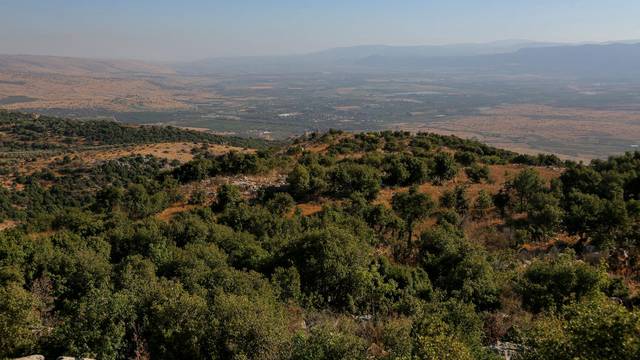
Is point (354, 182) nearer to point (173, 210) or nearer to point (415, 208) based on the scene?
point (415, 208)

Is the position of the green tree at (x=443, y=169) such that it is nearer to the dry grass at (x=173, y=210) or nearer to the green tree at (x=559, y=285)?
the dry grass at (x=173, y=210)

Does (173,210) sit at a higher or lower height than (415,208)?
lower

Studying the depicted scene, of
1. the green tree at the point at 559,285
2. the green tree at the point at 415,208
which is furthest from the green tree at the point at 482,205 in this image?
the green tree at the point at 559,285

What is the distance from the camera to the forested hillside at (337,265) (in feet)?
36.3

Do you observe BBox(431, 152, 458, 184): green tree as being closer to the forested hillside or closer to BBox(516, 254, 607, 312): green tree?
the forested hillside

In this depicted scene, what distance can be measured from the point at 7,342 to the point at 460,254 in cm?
1530

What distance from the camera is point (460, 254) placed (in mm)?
19312

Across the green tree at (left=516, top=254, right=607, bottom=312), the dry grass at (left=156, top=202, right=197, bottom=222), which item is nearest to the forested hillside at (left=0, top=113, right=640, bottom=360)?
the green tree at (left=516, top=254, right=607, bottom=312)

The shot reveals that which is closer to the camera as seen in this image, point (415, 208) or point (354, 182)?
point (415, 208)

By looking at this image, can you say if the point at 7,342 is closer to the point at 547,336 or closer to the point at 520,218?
the point at 547,336

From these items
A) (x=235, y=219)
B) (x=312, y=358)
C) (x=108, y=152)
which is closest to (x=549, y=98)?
(x=108, y=152)

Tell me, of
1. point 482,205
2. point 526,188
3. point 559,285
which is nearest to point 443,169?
point 482,205

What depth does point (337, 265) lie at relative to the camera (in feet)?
57.4

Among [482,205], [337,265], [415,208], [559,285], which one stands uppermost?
[559,285]
